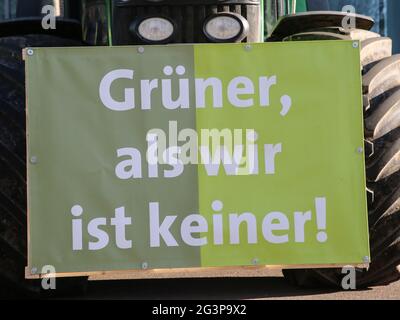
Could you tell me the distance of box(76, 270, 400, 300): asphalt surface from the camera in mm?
6133

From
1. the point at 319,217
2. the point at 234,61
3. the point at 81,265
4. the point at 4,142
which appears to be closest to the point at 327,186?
the point at 319,217

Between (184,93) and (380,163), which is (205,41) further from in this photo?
(380,163)

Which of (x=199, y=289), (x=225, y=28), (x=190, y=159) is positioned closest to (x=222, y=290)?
(x=199, y=289)

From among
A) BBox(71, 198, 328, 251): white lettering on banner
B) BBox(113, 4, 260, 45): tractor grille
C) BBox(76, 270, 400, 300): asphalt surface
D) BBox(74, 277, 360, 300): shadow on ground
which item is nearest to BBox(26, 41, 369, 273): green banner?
BBox(71, 198, 328, 251): white lettering on banner

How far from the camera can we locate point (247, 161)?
211 inches

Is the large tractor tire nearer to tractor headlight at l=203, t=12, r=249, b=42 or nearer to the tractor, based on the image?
the tractor

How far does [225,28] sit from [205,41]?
15 centimetres

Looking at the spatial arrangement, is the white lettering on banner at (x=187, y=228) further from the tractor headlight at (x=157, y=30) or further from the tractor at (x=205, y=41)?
the tractor headlight at (x=157, y=30)

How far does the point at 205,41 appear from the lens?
19.7 feet

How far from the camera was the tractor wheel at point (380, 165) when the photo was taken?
575 centimetres

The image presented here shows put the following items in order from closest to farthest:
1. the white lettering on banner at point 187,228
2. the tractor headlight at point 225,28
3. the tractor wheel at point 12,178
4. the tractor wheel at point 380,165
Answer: the white lettering on banner at point 187,228 < the tractor wheel at point 12,178 < the tractor wheel at point 380,165 < the tractor headlight at point 225,28

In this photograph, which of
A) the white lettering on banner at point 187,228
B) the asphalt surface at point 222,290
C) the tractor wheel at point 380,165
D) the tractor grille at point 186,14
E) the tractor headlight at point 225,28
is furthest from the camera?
the asphalt surface at point 222,290

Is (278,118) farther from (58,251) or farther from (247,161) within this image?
(58,251)

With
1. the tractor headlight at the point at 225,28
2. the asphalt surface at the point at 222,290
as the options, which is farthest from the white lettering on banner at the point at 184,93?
the asphalt surface at the point at 222,290
